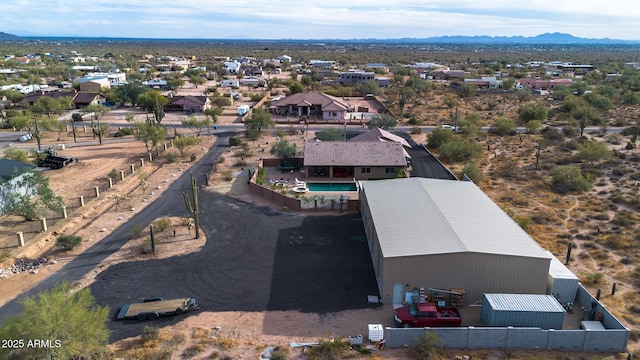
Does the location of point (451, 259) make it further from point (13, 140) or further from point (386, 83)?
point (386, 83)

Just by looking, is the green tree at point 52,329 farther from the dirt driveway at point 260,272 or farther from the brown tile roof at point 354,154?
the brown tile roof at point 354,154

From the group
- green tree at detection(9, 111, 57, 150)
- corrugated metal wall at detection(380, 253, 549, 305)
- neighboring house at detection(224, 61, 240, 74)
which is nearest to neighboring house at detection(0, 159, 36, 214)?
green tree at detection(9, 111, 57, 150)

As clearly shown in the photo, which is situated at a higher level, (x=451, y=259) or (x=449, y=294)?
(x=451, y=259)

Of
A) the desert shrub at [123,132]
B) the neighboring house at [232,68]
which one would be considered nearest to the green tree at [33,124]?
the desert shrub at [123,132]

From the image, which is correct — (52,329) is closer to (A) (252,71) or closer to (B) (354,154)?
(B) (354,154)

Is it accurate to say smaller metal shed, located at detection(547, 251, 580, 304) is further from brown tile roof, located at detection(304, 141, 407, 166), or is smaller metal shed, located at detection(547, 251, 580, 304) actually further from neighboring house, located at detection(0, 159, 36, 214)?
neighboring house, located at detection(0, 159, 36, 214)

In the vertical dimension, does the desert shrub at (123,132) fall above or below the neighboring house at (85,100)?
below

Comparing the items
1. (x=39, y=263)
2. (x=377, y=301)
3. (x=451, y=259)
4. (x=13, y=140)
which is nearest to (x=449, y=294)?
(x=451, y=259)
